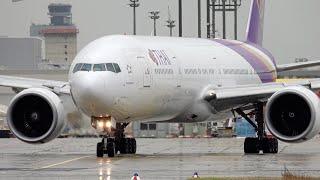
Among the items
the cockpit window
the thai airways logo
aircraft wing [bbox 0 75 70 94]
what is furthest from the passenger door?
aircraft wing [bbox 0 75 70 94]

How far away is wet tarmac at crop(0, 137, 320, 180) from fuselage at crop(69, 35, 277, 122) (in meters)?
1.75

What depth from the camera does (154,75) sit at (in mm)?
40344

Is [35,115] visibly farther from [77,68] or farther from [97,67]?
[97,67]

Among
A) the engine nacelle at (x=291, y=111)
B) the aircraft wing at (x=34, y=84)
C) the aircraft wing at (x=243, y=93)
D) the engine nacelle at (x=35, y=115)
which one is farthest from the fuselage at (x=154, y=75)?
the engine nacelle at (x=291, y=111)

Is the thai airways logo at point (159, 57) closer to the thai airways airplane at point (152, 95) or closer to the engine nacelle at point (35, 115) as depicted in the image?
the thai airways airplane at point (152, 95)

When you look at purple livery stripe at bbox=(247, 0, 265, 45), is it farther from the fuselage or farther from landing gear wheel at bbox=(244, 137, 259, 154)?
landing gear wheel at bbox=(244, 137, 259, 154)

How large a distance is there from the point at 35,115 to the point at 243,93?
320 inches

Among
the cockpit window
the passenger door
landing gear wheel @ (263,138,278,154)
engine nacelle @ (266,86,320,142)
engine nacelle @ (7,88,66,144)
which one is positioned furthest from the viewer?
landing gear wheel @ (263,138,278,154)

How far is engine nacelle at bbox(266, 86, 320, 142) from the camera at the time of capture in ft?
124

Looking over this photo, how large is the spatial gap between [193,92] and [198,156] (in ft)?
13.5

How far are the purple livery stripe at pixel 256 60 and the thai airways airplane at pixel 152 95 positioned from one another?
8.20ft

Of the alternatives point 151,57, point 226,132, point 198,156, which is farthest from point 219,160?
point 226,132

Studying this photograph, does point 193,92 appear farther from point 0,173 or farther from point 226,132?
point 226,132

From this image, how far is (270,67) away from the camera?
51625 millimetres
